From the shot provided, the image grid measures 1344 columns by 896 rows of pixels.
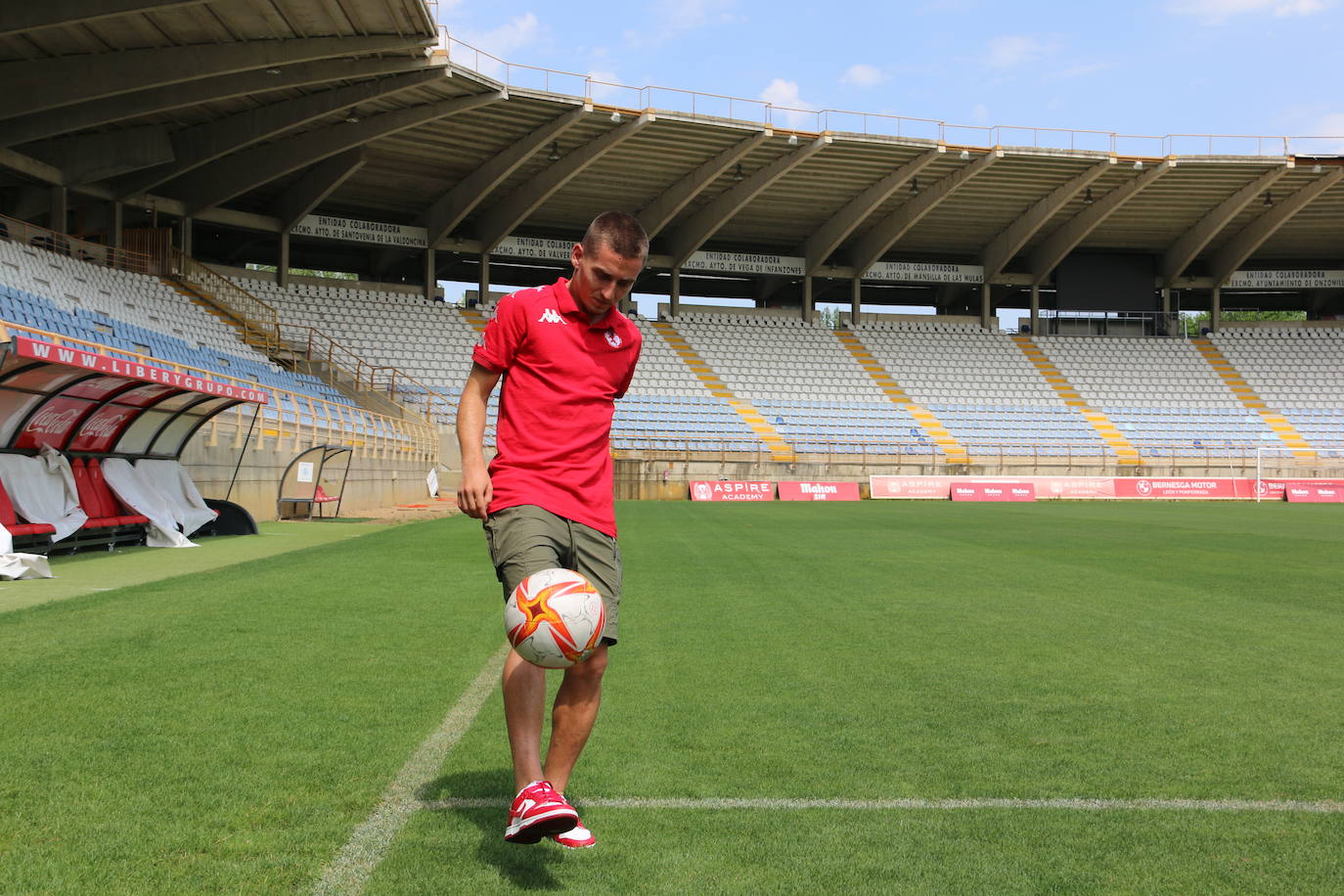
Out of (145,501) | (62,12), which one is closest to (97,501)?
(145,501)

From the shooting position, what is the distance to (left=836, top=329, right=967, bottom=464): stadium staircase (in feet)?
141

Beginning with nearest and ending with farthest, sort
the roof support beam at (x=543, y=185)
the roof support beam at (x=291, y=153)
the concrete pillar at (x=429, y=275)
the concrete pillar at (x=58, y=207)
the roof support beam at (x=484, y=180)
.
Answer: the concrete pillar at (x=58, y=207), the roof support beam at (x=291, y=153), the roof support beam at (x=484, y=180), the roof support beam at (x=543, y=185), the concrete pillar at (x=429, y=275)

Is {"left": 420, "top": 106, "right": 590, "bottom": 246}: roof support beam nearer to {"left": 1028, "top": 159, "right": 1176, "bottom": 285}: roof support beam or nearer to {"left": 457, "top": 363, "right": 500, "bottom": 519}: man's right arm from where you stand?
{"left": 1028, "top": 159, "right": 1176, "bottom": 285}: roof support beam

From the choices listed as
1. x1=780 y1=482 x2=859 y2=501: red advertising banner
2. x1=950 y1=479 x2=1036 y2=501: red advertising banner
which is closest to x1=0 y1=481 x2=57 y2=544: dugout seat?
x1=780 y1=482 x2=859 y2=501: red advertising banner

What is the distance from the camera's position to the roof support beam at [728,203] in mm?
38969

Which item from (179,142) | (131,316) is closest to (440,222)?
(179,142)

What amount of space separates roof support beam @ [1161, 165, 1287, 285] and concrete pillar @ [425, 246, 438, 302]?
32756mm

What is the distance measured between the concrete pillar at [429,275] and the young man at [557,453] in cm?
4243

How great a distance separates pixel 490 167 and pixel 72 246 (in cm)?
1400

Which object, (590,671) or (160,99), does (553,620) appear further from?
(160,99)

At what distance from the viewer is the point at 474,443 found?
360 cm

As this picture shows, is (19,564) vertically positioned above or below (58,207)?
below

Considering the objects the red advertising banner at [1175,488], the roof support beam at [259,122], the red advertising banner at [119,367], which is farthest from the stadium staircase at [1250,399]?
the red advertising banner at [119,367]

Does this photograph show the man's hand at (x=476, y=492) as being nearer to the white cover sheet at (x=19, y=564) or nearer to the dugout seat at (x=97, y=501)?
the white cover sheet at (x=19, y=564)
